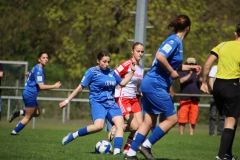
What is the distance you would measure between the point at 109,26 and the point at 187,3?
3.69m

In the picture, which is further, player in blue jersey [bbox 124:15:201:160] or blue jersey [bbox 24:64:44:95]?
blue jersey [bbox 24:64:44:95]

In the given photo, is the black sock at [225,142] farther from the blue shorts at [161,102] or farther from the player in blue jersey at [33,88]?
the player in blue jersey at [33,88]

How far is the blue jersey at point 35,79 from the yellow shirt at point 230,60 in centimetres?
666

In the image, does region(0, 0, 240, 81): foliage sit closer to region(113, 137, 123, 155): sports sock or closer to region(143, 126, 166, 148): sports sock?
region(113, 137, 123, 155): sports sock

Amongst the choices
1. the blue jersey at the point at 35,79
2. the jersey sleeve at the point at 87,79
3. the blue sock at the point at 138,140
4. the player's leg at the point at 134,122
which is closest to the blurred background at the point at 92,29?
the blue jersey at the point at 35,79

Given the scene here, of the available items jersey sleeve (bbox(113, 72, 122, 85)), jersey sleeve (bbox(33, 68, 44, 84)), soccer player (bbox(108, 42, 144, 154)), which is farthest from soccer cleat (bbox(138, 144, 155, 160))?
jersey sleeve (bbox(33, 68, 44, 84))

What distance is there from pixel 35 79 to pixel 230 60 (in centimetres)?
697

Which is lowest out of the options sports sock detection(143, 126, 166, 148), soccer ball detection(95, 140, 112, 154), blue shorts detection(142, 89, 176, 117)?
soccer ball detection(95, 140, 112, 154)

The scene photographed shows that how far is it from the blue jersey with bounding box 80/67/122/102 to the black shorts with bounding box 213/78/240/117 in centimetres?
209

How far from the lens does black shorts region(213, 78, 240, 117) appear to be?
9656 mm

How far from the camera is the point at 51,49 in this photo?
31781 mm

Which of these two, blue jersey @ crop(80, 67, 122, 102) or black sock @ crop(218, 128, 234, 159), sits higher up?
blue jersey @ crop(80, 67, 122, 102)

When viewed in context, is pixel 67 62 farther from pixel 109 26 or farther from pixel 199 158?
pixel 199 158

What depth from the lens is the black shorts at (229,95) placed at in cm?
966
